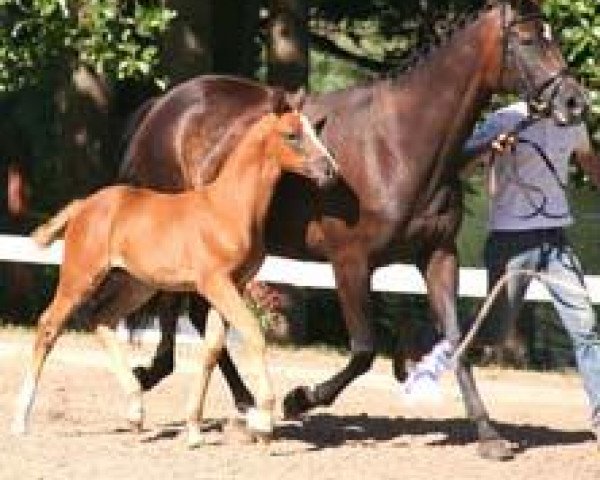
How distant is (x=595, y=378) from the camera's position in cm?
848

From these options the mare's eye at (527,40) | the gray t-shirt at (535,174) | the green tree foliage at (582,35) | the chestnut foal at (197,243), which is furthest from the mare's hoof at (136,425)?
the green tree foliage at (582,35)

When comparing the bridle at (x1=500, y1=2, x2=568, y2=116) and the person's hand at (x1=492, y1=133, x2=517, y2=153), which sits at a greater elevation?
the bridle at (x1=500, y1=2, x2=568, y2=116)

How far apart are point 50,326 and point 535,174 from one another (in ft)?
9.06

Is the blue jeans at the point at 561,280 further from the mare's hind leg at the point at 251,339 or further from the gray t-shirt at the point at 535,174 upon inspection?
the mare's hind leg at the point at 251,339

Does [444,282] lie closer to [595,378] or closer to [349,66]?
[595,378]

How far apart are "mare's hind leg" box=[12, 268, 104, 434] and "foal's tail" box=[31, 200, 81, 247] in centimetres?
24

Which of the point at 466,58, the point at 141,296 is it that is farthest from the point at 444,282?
the point at 141,296

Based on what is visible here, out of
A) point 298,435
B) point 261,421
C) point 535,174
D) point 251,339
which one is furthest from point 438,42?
point 298,435

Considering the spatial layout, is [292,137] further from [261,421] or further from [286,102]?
[261,421]

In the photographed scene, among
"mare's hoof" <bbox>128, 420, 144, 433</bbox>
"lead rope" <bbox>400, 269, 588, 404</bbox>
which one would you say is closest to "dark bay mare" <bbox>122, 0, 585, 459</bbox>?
"lead rope" <bbox>400, 269, 588, 404</bbox>

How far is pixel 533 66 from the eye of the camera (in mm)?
8086

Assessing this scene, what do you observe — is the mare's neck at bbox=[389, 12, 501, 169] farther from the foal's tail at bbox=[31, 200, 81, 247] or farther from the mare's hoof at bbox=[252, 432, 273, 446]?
the foal's tail at bbox=[31, 200, 81, 247]

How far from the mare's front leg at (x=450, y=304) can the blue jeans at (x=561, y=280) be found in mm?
285

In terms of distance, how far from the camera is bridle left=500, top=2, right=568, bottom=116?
26.2ft
